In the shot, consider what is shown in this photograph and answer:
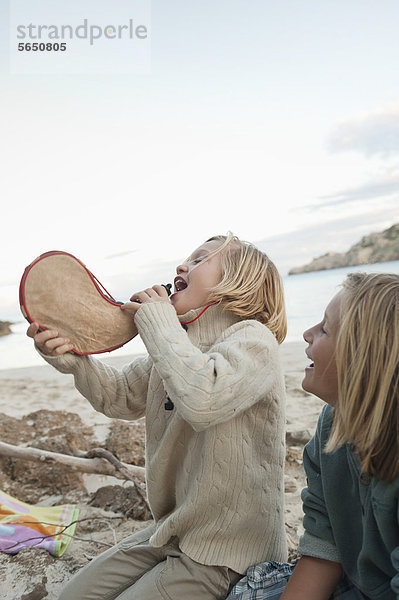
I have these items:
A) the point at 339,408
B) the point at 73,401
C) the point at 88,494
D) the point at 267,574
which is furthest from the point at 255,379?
the point at 73,401

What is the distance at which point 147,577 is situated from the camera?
5.25 ft

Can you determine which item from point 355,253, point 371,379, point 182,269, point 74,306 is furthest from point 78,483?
point 355,253

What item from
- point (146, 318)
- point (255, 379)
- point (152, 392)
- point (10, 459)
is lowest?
point (10, 459)

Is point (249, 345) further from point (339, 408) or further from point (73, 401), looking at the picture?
point (73, 401)

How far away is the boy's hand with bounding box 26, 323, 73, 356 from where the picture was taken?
168 cm

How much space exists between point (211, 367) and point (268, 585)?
64 centimetres

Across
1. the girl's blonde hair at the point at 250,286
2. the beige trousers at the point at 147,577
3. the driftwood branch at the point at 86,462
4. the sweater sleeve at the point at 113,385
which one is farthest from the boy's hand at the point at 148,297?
the driftwood branch at the point at 86,462

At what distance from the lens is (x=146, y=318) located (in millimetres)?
1585

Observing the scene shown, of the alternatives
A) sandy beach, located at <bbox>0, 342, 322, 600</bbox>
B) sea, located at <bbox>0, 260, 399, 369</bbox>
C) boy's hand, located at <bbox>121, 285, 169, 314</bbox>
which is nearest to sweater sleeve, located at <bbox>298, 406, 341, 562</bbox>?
boy's hand, located at <bbox>121, 285, 169, 314</bbox>

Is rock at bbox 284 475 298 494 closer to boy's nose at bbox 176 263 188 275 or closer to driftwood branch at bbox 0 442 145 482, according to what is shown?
driftwood branch at bbox 0 442 145 482

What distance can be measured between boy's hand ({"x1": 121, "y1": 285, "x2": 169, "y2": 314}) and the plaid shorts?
2.75ft

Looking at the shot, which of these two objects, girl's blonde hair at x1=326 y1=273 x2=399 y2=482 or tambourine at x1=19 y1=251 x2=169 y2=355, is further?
tambourine at x1=19 y1=251 x2=169 y2=355

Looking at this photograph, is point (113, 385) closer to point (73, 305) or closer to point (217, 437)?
point (73, 305)

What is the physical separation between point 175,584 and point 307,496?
469 millimetres
